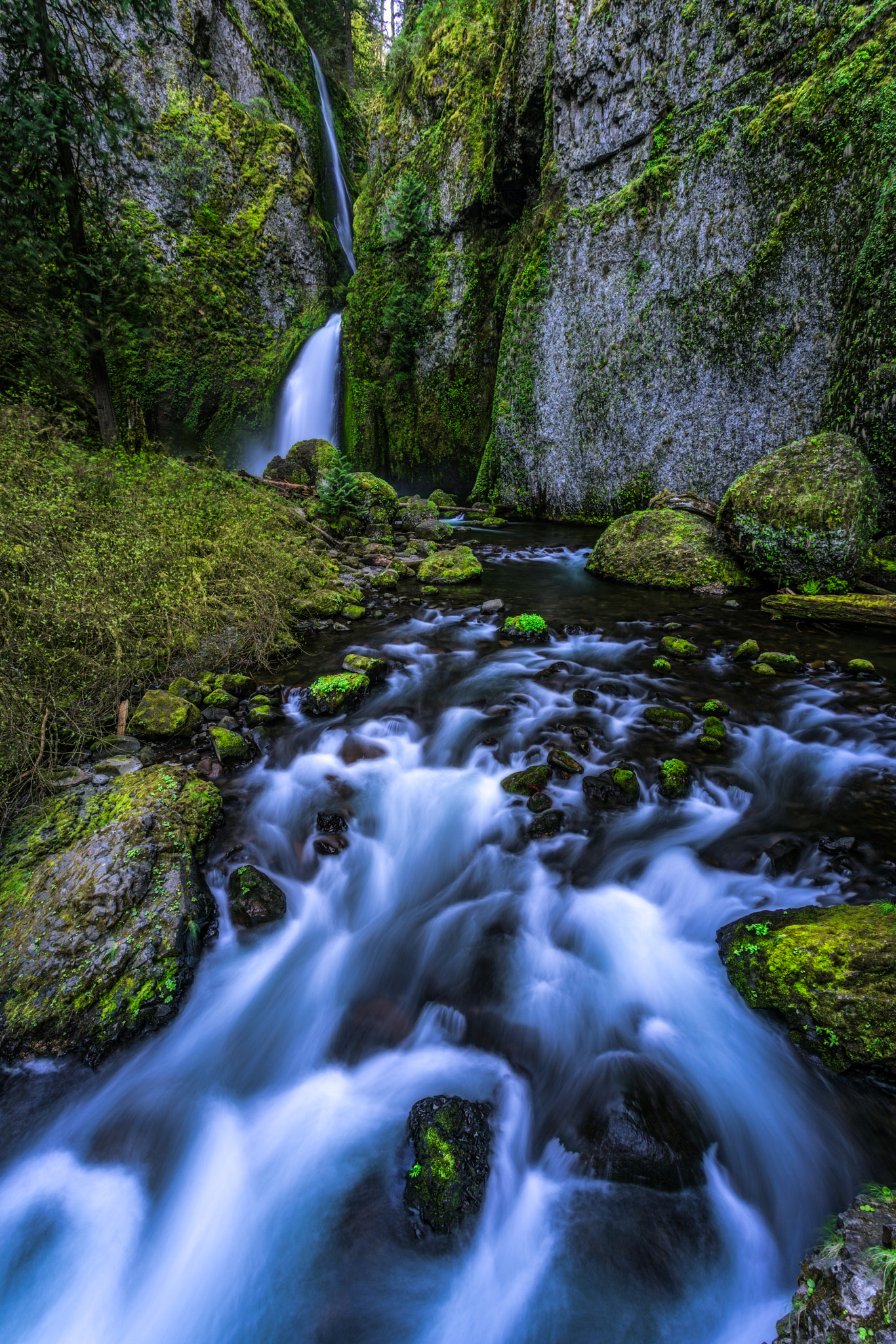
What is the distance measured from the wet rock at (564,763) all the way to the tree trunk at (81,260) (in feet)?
25.8

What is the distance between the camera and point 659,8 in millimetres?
8641

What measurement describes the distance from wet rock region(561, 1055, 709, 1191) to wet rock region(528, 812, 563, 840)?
4.33 ft

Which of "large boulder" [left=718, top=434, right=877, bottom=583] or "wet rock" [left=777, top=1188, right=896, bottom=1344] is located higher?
"large boulder" [left=718, top=434, right=877, bottom=583]

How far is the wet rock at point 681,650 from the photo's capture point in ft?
18.2

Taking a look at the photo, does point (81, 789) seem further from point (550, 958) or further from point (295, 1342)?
point (550, 958)

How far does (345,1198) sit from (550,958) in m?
1.33

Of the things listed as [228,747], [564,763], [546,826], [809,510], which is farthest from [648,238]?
[228,747]

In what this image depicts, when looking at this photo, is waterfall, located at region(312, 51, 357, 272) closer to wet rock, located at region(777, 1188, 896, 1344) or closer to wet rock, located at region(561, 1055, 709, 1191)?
wet rock, located at region(561, 1055, 709, 1191)

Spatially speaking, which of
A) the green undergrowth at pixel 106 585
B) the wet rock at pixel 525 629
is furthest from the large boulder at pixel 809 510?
the green undergrowth at pixel 106 585

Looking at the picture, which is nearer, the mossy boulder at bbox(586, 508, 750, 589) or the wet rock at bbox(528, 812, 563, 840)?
the wet rock at bbox(528, 812, 563, 840)

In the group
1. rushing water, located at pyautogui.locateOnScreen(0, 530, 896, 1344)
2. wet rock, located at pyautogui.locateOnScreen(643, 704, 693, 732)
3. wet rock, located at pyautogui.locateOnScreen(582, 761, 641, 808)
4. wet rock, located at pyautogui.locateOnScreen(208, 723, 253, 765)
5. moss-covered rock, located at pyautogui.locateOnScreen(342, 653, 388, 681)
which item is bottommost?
rushing water, located at pyautogui.locateOnScreen(0, 530, 896, 1344)

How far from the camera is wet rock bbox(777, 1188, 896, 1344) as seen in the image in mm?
1055

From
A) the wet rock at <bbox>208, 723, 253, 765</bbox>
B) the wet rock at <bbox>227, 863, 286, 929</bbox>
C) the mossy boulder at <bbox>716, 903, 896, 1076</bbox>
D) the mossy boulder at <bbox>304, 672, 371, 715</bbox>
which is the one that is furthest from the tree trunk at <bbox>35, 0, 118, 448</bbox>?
the mossy boulder at <bbox>716, 903, 896, 1076</bbox>

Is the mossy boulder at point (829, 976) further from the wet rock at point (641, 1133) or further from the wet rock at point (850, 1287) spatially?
the wet rock at point (850, 1287)
